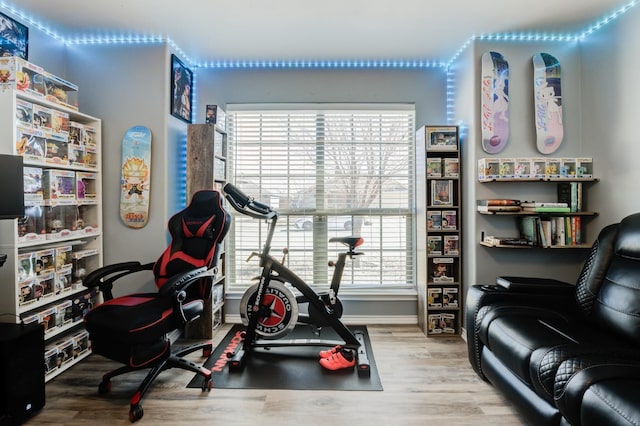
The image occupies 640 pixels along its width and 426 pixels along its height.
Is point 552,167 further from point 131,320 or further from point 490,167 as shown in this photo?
point 131,320

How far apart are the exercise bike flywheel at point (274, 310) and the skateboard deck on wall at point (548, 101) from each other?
2470mm

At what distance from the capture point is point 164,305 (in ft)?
7.36

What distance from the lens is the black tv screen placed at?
1.90 meters

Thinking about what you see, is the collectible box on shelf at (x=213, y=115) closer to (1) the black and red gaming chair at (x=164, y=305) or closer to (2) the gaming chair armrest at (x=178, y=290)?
(1) the black and red gaming chair at (x=164, y=305)

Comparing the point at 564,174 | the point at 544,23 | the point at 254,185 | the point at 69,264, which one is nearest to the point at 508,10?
the point at 544,23

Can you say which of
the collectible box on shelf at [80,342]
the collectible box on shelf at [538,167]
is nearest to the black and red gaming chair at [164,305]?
the collectible box on shelf at [80,342]

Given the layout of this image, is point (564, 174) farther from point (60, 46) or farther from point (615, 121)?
point (60, 46)

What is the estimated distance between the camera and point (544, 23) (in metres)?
2.81

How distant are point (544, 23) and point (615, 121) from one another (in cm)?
95

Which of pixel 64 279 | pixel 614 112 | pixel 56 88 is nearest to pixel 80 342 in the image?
pixel 64 279

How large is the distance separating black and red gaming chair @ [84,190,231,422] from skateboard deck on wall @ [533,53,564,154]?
270 centimetres

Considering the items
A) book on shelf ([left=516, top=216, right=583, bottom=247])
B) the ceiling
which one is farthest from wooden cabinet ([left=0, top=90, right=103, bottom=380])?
book on shelf ([left=516, top=216, right=583, bottom=247])

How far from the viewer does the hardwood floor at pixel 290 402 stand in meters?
2.00

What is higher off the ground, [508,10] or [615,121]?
[508,10]
